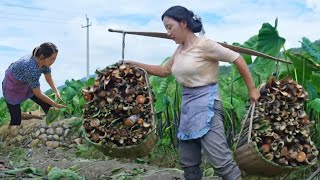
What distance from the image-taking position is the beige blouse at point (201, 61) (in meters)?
4.46

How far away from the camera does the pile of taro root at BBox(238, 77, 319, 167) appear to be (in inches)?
186

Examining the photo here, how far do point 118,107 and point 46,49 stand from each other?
3.00 m

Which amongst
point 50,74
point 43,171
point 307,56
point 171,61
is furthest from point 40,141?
point 171,61

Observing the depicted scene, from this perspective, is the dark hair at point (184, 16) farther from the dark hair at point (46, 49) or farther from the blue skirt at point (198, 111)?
the dark hair at point (46, 49)

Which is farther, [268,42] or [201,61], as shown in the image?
[268,42]

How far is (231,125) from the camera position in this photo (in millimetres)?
7426

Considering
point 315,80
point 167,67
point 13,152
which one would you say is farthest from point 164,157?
point 167,67

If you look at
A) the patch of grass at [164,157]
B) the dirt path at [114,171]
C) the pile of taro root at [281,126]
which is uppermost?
the pile of taro root at [281,126]

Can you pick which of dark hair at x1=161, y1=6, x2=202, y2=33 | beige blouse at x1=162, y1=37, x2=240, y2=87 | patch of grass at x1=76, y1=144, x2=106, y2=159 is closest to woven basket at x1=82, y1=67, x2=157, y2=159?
beige blouse at x1=162, y1=37, x2=240, y2=87

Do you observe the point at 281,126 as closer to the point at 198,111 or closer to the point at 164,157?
the point at 198,111

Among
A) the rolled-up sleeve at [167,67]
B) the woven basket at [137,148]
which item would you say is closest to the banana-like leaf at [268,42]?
the rolled-up sleeve at [167,67]

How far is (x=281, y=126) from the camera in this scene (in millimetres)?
4793

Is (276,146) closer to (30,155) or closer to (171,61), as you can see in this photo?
(171,61)

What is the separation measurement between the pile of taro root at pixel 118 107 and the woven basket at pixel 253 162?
0.67m
